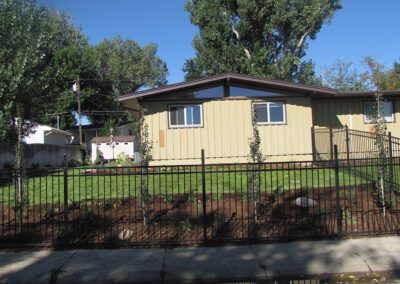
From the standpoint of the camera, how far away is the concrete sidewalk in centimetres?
617

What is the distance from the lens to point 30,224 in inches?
339

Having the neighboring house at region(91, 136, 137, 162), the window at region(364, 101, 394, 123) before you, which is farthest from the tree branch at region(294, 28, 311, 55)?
the window at region(364, 101, 394, 123)

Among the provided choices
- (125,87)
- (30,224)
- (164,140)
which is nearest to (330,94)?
(164,140)

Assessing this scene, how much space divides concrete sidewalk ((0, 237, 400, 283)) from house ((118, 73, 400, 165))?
9.60 m

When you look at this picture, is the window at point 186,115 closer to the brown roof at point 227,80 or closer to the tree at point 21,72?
the brown roof at point 227,80

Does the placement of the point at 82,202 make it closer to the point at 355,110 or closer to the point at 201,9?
the point at 355,110

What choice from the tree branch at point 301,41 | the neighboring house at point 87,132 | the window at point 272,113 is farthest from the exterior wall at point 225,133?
the neighboring house at point 87,132

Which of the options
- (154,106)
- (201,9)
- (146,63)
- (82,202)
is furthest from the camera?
(146,63)

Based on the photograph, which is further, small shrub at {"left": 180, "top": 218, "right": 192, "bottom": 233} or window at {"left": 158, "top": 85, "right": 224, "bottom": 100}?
window at {"left": 158, "top": 85, "right": 224, "bottom": 100}

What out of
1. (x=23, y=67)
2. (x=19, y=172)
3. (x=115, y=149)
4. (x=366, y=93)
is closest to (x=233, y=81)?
(x=366, y=93)

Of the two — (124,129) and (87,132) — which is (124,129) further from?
(87,132)

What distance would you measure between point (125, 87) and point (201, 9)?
24790 millimetres

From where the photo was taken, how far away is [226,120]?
675 inches

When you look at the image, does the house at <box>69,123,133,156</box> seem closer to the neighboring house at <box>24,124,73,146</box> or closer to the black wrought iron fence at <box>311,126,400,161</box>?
the neighboring house at <box>24,124,73,146</box>
